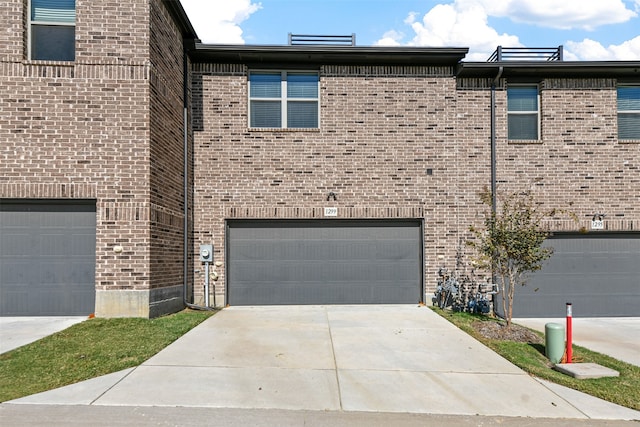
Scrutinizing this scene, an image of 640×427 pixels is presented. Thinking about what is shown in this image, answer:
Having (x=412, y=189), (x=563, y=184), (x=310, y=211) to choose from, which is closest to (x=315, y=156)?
(x=310, y=211)

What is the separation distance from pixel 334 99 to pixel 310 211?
3.00 meters

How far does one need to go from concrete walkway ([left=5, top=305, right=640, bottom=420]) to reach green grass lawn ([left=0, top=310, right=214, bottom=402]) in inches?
10.2

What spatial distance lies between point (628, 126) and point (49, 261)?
14.5m

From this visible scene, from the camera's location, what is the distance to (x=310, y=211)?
38.5 feet

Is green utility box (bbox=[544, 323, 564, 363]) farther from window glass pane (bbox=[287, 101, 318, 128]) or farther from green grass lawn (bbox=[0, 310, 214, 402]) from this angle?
window glass pane (bbox=[287, 101, 318, 128])

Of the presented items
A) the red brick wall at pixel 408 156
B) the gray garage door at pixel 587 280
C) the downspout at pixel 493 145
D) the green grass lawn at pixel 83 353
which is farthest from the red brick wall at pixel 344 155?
the green grass lawn at pixel 83 353

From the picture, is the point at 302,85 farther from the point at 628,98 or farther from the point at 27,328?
the point at 628,98

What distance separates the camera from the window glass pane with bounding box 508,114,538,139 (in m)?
12.3

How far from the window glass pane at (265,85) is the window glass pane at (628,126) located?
914cm

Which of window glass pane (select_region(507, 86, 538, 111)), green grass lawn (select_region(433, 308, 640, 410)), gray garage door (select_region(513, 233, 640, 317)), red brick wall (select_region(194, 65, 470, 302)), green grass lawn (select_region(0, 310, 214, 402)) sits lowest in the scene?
green grass lawn (select_region(433, 308, 640, 410))

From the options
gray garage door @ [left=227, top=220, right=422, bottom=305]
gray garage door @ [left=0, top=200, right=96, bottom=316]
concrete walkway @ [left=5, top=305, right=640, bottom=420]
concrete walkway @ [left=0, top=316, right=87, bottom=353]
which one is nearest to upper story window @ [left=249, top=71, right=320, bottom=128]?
gray garage door @ [left=227, top=220, right=422, bottom=305]

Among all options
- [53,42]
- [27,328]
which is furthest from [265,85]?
[27,328]

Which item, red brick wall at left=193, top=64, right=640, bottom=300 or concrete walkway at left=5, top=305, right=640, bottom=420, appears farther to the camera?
red brick wall at left=193, top=64, right=640, bottom=300

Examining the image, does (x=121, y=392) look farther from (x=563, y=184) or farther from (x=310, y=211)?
(x=563, y=184)
